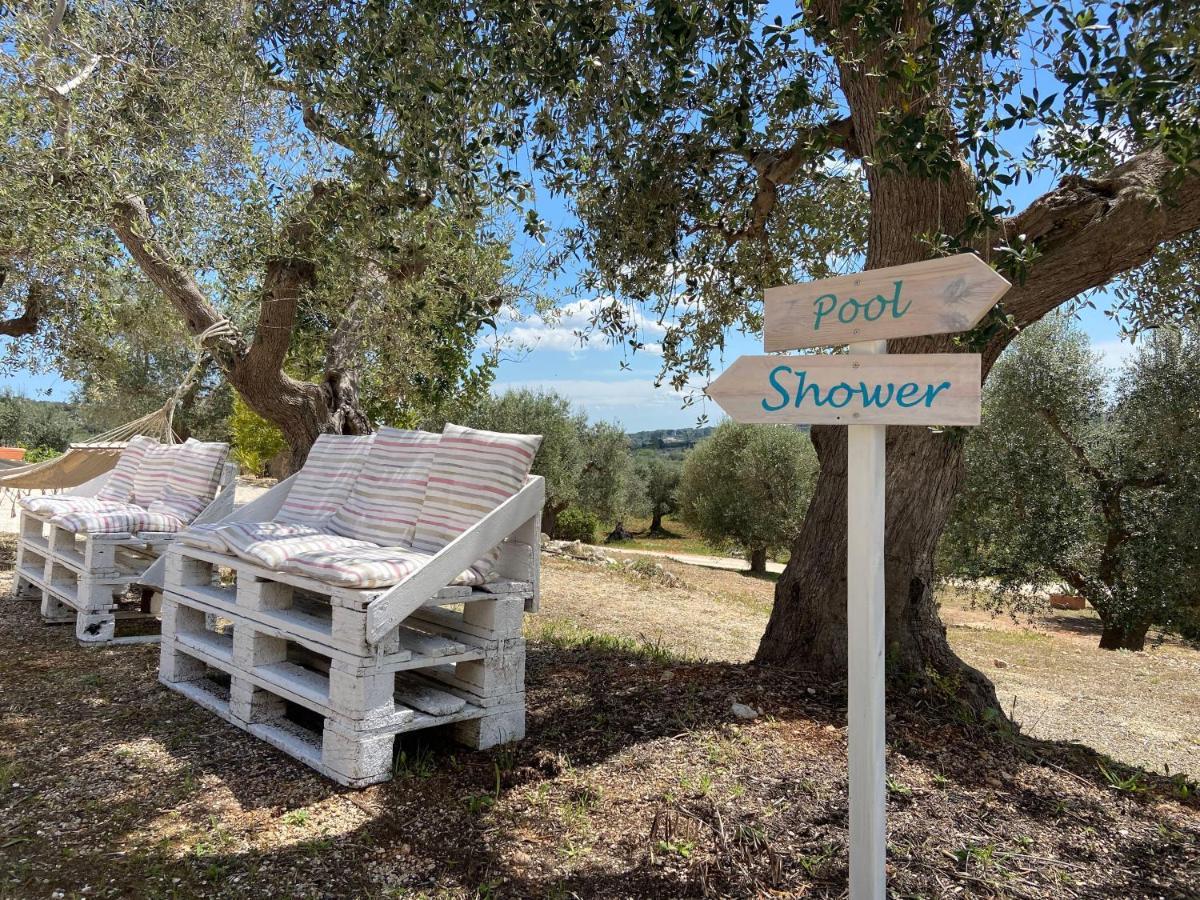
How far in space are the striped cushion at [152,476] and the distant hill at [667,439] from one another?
20565 mm

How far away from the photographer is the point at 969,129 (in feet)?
8.75

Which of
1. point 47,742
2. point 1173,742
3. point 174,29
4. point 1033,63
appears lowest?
point 1173,742

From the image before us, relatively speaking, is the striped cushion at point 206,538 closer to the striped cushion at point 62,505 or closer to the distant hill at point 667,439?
the striped cushion at point 62,505

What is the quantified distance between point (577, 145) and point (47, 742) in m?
3.84

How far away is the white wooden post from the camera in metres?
2.06

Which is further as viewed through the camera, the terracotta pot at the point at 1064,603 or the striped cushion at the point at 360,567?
the terracotta pot at the point at 1064,603

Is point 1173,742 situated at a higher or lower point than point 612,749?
lower

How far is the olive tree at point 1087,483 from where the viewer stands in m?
10.8

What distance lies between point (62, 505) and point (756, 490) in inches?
750

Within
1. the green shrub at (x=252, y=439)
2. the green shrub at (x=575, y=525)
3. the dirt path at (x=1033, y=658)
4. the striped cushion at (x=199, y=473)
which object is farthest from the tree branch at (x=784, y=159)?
the green shrub at (x=575, y=525)

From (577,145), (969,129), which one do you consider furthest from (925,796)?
(577,145)

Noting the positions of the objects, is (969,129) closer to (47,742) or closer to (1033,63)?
(1033,63)

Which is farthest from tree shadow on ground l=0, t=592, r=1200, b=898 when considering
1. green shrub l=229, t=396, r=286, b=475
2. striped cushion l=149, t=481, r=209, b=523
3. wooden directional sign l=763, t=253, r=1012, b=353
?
green shrub l=229, t=396, r=286, b=475

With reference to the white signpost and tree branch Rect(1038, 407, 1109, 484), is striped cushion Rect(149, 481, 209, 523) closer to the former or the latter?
the white signpost
